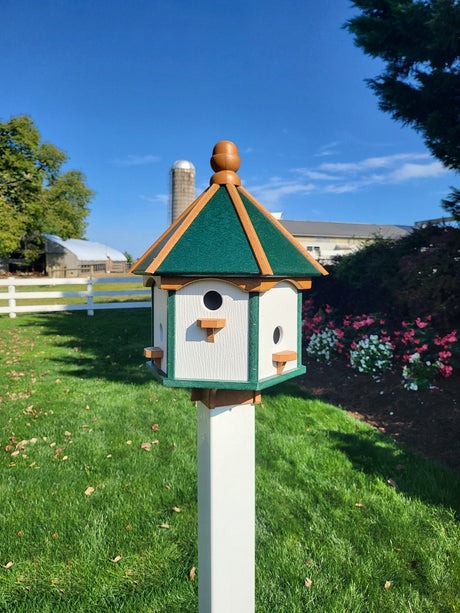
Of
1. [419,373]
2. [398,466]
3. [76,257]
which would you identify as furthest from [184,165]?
[76,257]

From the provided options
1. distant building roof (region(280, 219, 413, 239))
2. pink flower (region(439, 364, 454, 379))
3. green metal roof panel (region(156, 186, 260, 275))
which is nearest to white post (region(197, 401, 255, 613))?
green metal roof panel (region(156, 186, 260, 275))

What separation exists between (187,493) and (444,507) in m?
2.01

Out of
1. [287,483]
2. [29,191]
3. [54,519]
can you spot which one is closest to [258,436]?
[287,483]

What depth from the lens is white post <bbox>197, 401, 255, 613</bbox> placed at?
4.91ft

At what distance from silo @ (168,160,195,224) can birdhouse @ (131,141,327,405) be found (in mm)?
6076

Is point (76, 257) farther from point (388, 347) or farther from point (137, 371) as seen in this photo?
point (388, 347)

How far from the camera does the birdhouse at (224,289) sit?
134 centimetres

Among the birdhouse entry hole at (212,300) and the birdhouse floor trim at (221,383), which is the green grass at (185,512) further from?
the birdhouse entry hole at (212,300)

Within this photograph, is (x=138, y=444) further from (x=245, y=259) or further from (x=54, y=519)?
(x=245, y=259)

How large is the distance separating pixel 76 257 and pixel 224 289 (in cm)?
4167

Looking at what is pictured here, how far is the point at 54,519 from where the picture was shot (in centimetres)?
284

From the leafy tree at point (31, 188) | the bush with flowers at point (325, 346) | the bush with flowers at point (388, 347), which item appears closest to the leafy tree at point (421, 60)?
the bush with flowers at point (388, 347)

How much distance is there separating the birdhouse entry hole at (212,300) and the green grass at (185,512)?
6.02 ft

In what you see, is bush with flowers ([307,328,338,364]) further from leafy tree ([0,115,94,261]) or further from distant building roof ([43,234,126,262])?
distant building roof ([43,234,126,262])
